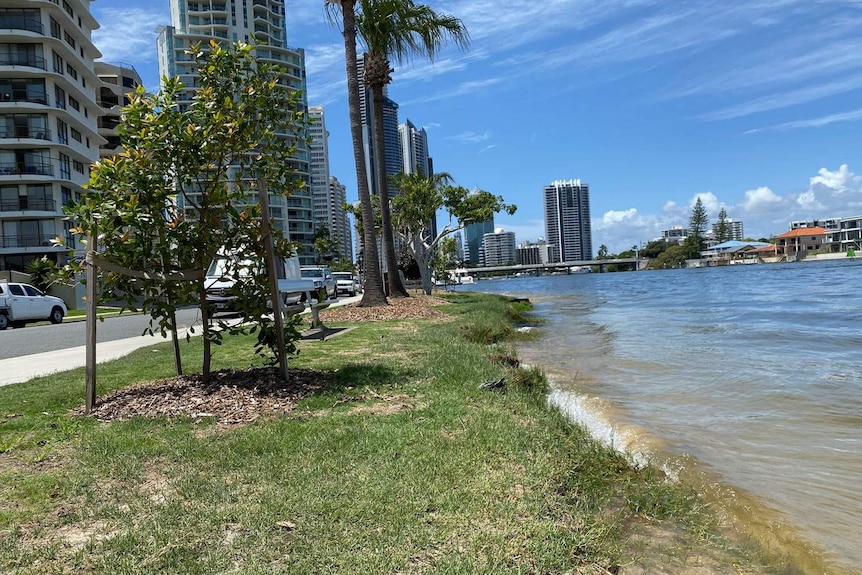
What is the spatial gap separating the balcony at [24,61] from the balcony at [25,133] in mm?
4863

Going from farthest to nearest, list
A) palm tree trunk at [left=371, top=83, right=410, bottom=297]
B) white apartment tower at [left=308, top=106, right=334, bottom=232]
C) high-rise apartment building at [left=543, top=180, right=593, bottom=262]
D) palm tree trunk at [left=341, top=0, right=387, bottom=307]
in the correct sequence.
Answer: high-rise apartment building at [left=543, top=180, right=593, bottom=262]
white apartment tower at [left=308, top=106, right=334, bottom=232]
palm tree trunk at [left=371, top=83, right=410, bottom=297]
palm tree trunk at [left=341, top=0, right=387, bottom=307]

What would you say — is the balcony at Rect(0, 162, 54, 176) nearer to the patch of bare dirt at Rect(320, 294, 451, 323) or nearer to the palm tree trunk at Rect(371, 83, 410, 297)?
the palm tree trunk at Rect(371, 83, 410, 297)

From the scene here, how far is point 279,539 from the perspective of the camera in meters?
3.19

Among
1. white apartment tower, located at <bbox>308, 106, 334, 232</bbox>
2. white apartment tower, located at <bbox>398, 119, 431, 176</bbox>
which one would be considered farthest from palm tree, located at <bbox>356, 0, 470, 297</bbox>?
white apartment tower, located at <bbox>308, 106, 334, 232</bbox>

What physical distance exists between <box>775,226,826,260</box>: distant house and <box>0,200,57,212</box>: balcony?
5523 inches

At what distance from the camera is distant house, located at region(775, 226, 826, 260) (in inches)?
5315

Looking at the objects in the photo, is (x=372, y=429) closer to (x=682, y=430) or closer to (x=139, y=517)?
(x=139, y=517)

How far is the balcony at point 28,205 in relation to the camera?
4591 cm

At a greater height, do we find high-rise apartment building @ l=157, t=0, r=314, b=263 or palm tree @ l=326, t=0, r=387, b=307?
high-rise apartment building @ l=157, t=0, r=314, b=263

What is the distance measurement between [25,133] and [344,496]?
5435 centimetres

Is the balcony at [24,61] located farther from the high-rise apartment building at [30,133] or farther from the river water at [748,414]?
the river water at [748,414]

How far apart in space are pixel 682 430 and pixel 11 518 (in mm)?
6307

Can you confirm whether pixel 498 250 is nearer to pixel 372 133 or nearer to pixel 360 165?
pixel 372 133

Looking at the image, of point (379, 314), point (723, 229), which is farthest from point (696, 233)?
point (379, 314)
